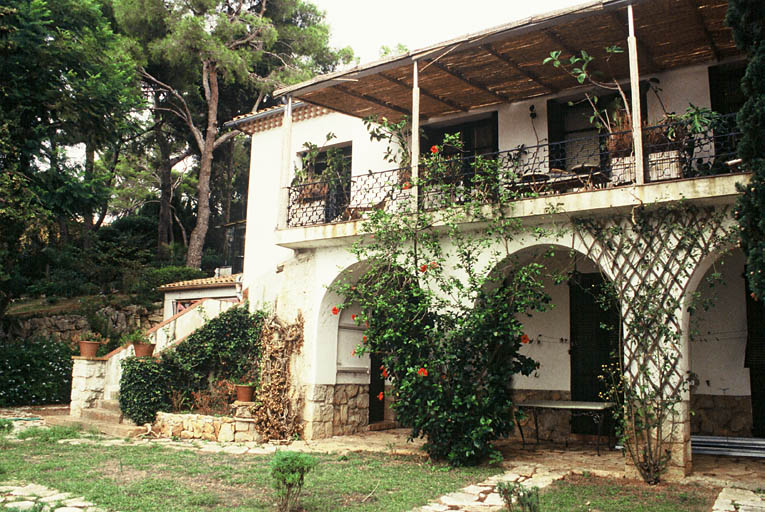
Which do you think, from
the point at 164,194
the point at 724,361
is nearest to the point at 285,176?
the point at 724,361

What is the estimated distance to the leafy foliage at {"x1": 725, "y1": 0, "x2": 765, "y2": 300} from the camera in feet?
17.9

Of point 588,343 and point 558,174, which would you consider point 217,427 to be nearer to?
point 588,343

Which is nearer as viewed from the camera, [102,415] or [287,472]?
[287,472]

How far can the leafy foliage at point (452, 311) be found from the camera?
25.1ft

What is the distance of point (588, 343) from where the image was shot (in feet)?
31.7

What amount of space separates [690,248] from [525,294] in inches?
76.5

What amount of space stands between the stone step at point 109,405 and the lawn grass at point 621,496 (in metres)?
8.05

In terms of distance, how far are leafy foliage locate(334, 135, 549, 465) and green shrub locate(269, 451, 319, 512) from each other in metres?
2.72

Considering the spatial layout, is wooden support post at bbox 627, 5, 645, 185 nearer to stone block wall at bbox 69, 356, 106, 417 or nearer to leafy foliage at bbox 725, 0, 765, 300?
leafy foliage at bbox 725, 0, 765, 300

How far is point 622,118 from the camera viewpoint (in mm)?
8219

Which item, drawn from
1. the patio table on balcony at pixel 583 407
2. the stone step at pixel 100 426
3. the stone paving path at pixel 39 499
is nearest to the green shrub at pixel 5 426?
the stone step at pixel 100 426

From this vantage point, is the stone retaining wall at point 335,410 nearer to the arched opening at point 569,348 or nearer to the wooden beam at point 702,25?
the arched opening at point 569,348

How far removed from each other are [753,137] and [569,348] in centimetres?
489

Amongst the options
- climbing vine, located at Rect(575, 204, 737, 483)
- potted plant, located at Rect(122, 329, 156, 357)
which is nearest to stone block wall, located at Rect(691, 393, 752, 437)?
climbing vine, located at Rect(575, 204, 737, 483)
